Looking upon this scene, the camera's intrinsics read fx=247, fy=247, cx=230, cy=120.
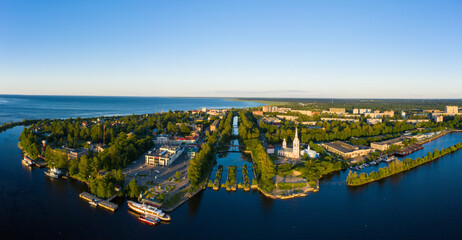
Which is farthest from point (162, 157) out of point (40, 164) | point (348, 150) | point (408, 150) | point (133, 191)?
point (408, 150)

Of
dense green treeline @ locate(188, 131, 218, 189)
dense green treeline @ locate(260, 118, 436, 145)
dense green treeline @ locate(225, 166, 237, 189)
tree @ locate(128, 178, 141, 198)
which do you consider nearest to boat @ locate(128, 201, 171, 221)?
tree @ locate(128, 178, 141, 198)

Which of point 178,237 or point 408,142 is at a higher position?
point 408,142

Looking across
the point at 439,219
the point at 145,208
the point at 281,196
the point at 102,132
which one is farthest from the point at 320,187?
the point at 102,132

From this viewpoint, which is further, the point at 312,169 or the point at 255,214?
the point at 312,169

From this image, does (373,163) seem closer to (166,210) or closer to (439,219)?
(439,219)

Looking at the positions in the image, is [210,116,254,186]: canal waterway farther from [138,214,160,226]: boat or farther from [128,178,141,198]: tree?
[138,214,160,226]: boat

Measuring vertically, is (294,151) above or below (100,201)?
above

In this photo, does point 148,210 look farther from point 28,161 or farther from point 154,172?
point 28,161
